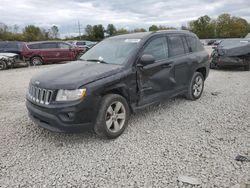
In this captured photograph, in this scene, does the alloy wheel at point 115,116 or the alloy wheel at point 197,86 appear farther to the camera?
the alloy wheel at point 197,86

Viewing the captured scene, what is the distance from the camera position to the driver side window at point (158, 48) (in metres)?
4.31

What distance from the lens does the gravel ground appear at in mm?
2750

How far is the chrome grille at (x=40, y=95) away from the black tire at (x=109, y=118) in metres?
0.78

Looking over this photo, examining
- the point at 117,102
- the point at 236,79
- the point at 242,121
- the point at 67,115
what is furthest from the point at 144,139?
the point at 236,79

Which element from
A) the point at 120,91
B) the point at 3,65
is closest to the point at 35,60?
the point at 3,65

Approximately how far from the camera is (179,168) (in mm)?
2920

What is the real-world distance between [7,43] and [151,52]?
14475 millimetres

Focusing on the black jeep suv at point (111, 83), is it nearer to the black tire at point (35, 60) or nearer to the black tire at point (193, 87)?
the black tire at point (193, 87)

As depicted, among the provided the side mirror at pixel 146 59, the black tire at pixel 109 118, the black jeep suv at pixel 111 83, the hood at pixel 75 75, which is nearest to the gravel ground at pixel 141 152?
the black tire at pixel 109 118

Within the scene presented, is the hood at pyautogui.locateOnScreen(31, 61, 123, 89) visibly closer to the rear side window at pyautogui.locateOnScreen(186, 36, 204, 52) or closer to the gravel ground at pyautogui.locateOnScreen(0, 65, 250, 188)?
the gravel ground at pyautogui.locateOnScreen(0, 65, 250, 188)

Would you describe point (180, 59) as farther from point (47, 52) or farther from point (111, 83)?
point (47, 52)

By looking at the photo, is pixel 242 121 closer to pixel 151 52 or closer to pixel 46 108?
pixel 151 52

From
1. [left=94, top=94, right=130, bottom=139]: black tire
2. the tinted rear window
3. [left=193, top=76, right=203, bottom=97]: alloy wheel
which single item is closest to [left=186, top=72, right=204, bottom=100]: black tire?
[left=193, top=76, right=203, bottom=97]: alloy wheel

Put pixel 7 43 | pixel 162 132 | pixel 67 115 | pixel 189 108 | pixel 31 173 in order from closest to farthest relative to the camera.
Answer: pixel 31 173 < pixel 67 115 < pixel 162 132 < pixel 189 108 < pixel 7 43
